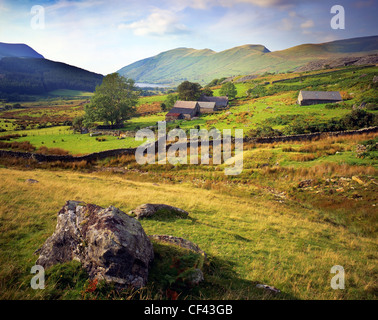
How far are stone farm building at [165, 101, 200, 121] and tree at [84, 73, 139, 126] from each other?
12671mm

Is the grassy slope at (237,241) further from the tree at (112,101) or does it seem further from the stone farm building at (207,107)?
the stone farm building at (207,107)

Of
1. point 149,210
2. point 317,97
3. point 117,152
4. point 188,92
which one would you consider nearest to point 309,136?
point 149,210

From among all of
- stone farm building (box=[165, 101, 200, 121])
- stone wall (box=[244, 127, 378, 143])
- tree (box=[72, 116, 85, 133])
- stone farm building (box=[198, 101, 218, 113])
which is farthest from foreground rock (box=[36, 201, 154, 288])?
stone farm building (box=[198, 101, 218, 113])

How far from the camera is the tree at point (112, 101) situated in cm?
4969

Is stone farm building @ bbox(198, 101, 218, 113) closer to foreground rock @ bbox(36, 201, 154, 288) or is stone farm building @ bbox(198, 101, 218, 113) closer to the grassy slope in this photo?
the grassy slope

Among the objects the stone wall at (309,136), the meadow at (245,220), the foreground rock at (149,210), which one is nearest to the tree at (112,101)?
the meadow at (245,220)

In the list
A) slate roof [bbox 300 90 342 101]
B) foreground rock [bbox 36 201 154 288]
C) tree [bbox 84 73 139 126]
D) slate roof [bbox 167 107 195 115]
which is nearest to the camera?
foreground rock [bbox 36 201 154 288]

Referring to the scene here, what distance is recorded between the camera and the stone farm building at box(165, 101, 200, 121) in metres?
65.6

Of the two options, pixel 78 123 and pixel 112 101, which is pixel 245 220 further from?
pixel 112 101

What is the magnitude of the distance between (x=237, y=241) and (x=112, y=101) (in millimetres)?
53033

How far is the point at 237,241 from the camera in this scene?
9.78 metres
